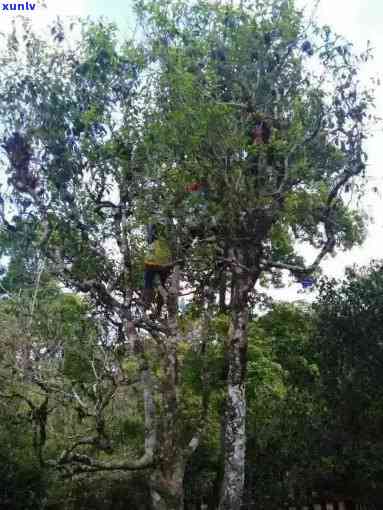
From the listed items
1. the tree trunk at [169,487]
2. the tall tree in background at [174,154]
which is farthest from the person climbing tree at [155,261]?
the tree trunk at [169,487]

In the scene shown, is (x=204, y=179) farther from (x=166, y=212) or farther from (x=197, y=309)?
(x=197, y=309)

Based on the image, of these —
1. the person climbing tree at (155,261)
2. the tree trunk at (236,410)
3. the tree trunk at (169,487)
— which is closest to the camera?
the tree trunk at (236,410)

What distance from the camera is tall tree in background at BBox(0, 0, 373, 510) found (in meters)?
9.48

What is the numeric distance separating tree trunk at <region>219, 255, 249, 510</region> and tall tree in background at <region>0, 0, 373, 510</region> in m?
0.02

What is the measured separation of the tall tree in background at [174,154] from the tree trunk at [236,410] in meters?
0.02

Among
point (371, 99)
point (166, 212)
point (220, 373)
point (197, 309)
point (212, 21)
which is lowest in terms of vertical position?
point (220, 373)

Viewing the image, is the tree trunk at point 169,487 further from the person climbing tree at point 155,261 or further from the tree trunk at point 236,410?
the person climbing tree at point 155,261

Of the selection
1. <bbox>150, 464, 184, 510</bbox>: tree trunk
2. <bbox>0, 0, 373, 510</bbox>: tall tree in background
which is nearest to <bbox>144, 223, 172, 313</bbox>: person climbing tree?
<bbox>0, 0, 373, 510</bbox>: tall tree in background

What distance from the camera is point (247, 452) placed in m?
13.4

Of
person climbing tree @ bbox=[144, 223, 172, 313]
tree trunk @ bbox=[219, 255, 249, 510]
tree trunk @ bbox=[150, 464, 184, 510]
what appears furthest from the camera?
person climbing tree @ bbox=[144, 223, 172, 313]

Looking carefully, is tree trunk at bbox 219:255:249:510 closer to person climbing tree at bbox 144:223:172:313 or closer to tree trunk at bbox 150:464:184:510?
tree trunk at bbox 150:464:184:510

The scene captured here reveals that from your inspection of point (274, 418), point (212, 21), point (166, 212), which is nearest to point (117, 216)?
point (166, 212)

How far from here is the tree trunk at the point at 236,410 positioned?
9.30 m

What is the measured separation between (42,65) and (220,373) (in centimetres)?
740
